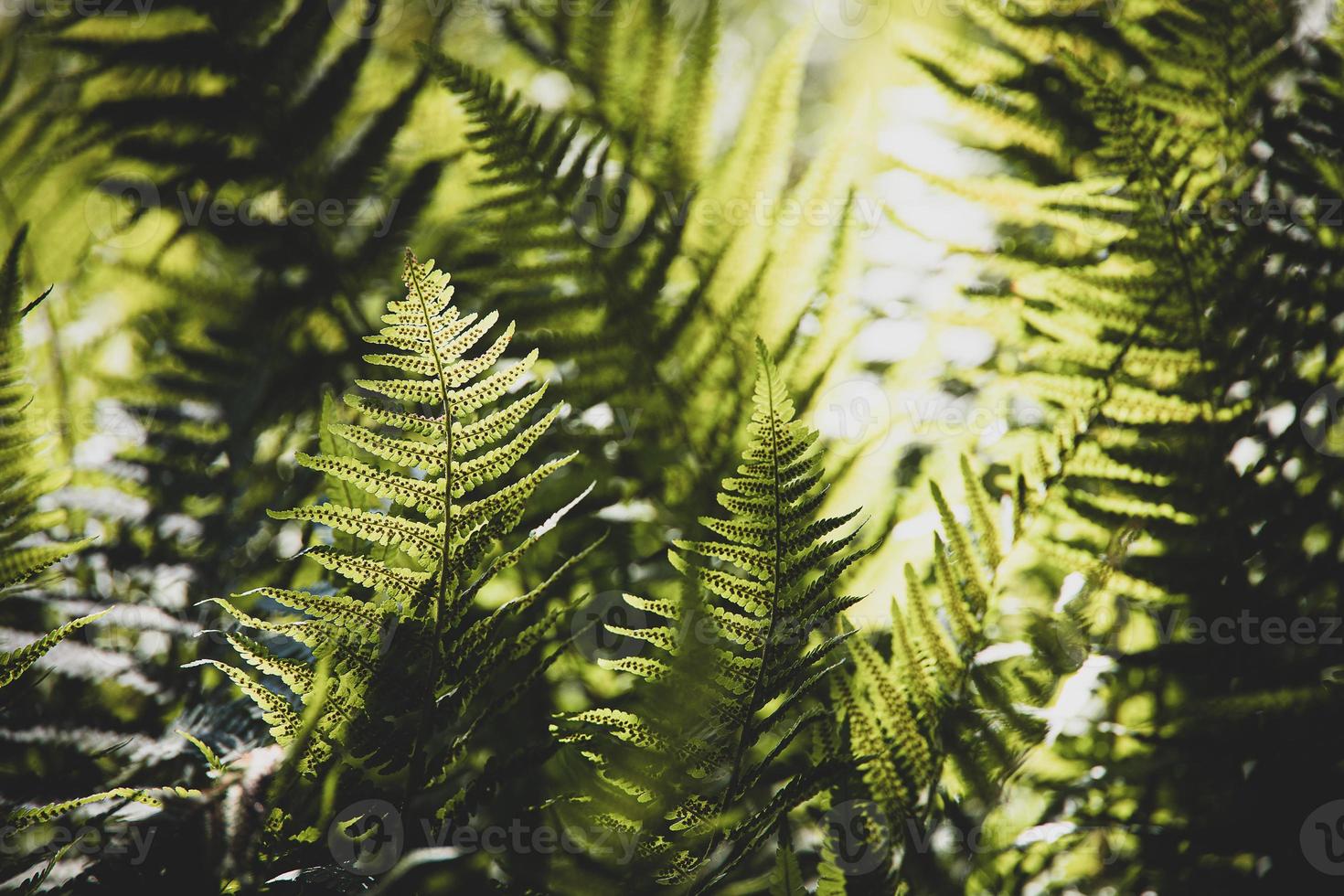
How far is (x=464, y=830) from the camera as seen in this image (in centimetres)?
35

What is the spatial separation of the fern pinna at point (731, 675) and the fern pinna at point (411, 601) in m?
0.05

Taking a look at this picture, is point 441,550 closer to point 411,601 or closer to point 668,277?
point 411,601

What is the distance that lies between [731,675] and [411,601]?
Answer: 0.42ft

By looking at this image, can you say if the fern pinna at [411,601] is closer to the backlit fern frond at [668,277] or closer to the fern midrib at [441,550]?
the fern midrib at [441,550]

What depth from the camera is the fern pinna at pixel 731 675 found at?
0.31 m

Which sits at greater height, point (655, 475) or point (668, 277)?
point (668, 277)

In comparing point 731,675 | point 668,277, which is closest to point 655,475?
point 668,277

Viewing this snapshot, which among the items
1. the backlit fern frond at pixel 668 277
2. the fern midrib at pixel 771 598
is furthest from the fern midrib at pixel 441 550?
the backlit fern frond at pixel 668 277

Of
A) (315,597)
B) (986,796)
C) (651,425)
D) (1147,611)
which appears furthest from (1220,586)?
(315,597)

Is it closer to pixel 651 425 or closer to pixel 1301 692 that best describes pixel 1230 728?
pixel 1301 692

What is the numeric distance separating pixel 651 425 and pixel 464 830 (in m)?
0.29

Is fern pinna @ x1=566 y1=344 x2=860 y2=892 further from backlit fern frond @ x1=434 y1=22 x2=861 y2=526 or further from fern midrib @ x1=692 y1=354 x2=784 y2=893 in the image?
backlit fern frond @ x1=434 y1=22 x2=861 y2=526

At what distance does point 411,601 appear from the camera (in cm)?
33

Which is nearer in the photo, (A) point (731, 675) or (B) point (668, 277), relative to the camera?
(A) point (731, 675)
